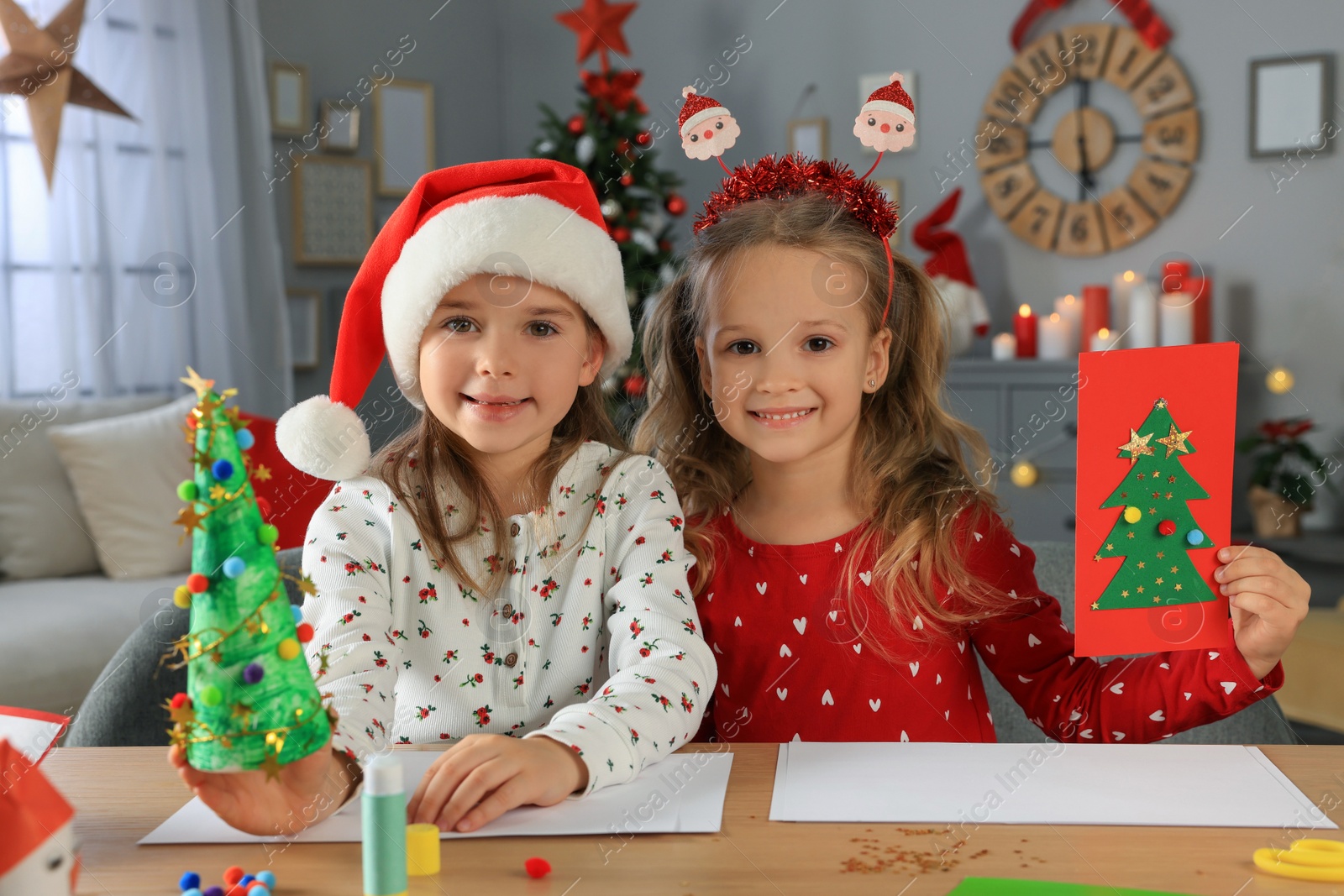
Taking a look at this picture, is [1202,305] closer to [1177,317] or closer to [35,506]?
[1177,317]

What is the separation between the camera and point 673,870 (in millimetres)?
661

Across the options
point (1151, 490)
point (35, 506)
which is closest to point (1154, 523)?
point (1151, 490)

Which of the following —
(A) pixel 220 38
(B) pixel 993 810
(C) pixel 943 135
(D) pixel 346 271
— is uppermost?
(A) pixel 220 38

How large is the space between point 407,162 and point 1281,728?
424 cm

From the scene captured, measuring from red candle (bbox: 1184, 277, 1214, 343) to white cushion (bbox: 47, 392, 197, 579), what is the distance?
3.03m

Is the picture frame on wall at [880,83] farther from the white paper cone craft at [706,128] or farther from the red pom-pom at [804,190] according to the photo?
the white paper cone craft at [706,128]

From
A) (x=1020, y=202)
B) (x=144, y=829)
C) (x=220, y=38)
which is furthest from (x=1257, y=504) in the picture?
(x=220, y=38)

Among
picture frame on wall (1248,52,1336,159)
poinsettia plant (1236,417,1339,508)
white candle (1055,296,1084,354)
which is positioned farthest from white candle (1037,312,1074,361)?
picture frame on wall (1248,52,1336,159)

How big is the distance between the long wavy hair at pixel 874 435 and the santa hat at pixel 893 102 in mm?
138

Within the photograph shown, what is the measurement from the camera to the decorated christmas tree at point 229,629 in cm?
62

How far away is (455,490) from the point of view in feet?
3.63

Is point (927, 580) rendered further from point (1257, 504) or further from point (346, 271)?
point (346, 271)

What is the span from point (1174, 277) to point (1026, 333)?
501mm

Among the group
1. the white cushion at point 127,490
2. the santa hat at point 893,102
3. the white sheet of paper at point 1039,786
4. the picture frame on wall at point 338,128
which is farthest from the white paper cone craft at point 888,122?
the picture frame on wall at point 338,128
